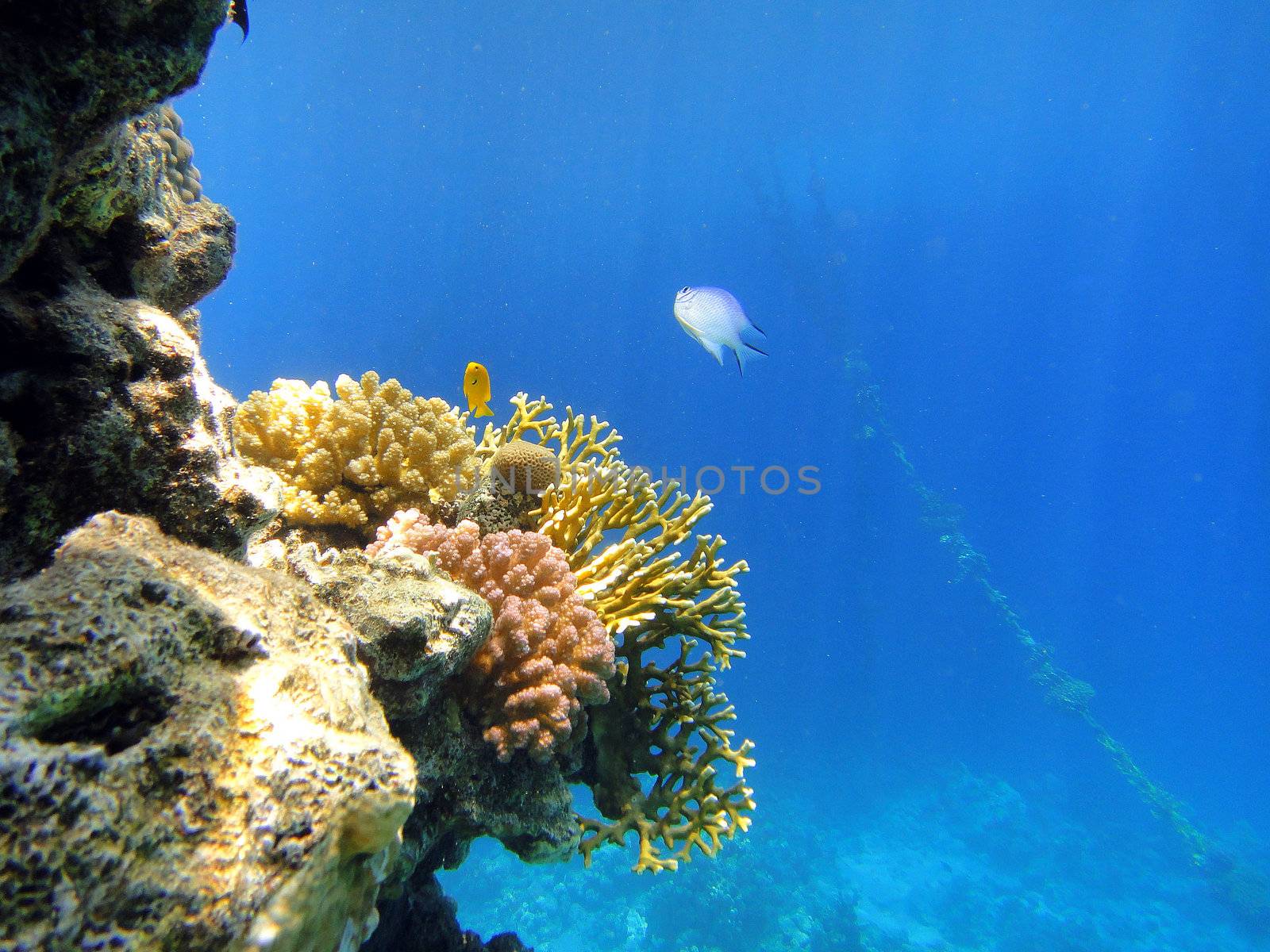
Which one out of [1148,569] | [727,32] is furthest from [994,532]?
[727,32]

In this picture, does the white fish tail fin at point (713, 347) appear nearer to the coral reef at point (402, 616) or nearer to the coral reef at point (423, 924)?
the coral reef at point (402, 616)

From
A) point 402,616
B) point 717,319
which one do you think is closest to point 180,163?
point 717,319

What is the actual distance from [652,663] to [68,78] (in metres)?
3.68

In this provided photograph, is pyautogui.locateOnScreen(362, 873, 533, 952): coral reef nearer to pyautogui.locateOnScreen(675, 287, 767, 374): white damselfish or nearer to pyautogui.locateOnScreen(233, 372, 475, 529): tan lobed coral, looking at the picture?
pyautogui.locateOnScreen(233, 372, 475, 529): tan lobed coral

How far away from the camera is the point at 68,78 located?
140 cm

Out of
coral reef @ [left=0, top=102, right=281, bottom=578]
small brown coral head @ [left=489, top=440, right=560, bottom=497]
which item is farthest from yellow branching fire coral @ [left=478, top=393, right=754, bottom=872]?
coral reef @ [left=0, top=102, right=281, bottom=578]

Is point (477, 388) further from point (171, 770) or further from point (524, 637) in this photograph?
point (171, 770)

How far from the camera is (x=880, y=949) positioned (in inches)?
722

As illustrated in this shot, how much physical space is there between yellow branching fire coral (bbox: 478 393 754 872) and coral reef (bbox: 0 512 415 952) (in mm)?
2136

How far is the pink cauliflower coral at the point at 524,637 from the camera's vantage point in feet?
9.25

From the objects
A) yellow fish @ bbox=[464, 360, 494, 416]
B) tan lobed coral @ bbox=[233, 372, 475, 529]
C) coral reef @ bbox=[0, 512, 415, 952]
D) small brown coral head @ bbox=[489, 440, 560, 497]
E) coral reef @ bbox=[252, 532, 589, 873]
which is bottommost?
coral reef @ bbox=[0, 512, 415, 952]

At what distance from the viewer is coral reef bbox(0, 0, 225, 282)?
4.40ft

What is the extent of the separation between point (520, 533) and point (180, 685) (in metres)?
2.02

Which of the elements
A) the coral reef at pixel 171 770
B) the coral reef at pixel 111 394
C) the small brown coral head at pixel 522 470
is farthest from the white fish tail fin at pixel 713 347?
the coral reef at pixel 171 770
